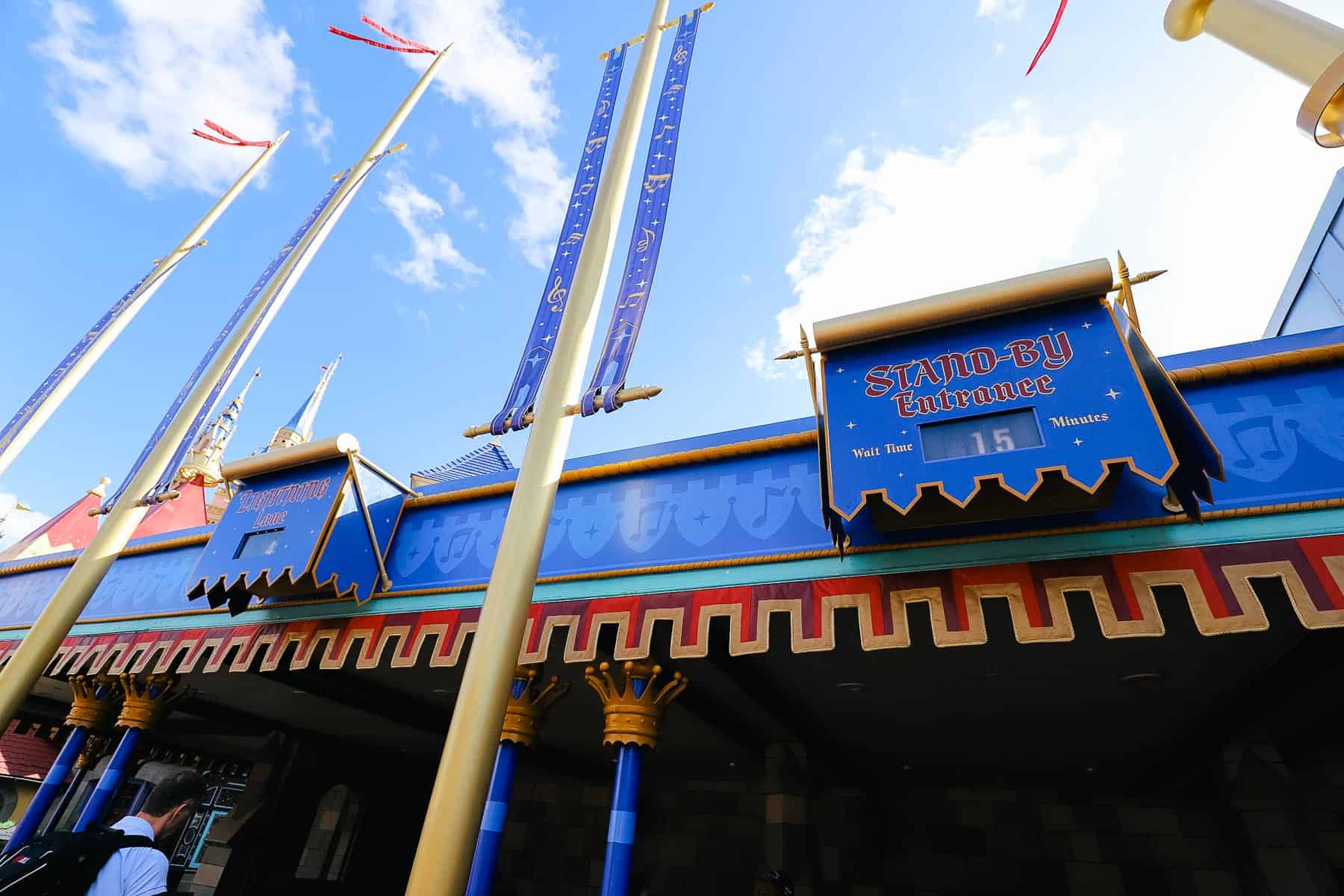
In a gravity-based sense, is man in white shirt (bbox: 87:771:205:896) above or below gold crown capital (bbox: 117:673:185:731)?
below

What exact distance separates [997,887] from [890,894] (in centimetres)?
138

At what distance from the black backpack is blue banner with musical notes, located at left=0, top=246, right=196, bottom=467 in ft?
24.1

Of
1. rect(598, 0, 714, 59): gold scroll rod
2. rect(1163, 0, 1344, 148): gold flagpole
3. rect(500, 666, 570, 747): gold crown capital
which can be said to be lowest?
rect(500, 666, 570, 747): gold crown capital

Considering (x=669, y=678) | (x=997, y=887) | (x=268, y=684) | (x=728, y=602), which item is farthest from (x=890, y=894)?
(x=268, y=684)

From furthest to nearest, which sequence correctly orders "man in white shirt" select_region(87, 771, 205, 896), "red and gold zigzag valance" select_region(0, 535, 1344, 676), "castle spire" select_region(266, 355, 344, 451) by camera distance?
"castle spire" select_region(266, 355, 344, 451) < "red and gold zigzag valance" select_region(0, 535, 1344, 676) < "man in white shirt" select_region(87, 771, 205, 896)

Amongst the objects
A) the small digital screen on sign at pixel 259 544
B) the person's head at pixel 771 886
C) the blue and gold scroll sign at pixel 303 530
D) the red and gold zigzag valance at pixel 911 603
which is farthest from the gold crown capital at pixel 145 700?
the person's head at pixel 771 886

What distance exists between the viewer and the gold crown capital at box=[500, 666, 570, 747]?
5250mm

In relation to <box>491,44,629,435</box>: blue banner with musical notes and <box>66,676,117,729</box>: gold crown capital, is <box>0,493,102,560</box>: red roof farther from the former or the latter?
<box>491,44,629,435</box>: blue banner with musical notes

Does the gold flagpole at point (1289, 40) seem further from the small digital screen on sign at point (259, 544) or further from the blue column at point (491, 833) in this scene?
the small digital screen on sign at point (259, 544)

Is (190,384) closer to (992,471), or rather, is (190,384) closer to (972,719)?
(992,471)

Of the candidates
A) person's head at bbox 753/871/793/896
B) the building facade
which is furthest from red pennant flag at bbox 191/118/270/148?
person's head at bbox 753/871/793/896

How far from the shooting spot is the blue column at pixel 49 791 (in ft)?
22.5

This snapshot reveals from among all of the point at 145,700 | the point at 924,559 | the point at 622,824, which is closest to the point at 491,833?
the point at 622,824

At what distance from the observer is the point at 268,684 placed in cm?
868
